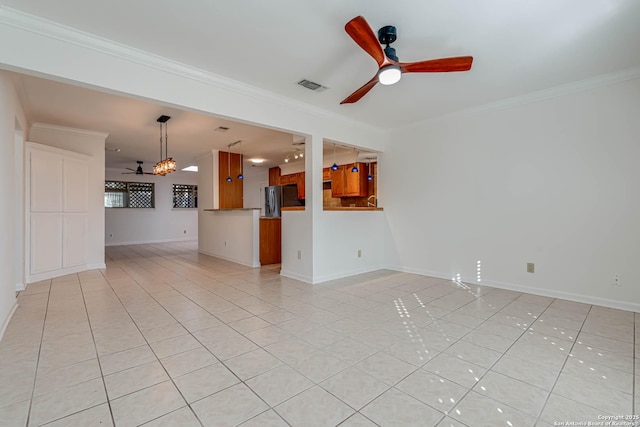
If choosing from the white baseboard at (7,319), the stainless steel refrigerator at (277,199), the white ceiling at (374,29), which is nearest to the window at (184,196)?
the stainless steel refrigerator at (277,199)

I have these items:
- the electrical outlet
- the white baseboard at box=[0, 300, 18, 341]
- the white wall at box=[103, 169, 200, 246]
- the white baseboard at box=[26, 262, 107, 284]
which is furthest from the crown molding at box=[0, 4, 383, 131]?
the white wall at box=[103, 169, 200, 246]

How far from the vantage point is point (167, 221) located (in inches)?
408

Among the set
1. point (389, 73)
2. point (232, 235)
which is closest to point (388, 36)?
point (389, 73)

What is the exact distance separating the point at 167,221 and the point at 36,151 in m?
6.28

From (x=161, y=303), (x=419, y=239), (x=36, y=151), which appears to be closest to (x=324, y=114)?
(x=419, y=239)

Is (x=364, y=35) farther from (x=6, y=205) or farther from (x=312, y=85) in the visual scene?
(x=6, y=205)

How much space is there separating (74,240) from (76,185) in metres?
0.95

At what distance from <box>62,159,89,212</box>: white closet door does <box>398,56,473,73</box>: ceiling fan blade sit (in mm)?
5515

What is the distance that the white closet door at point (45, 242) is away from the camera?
4.27 metres

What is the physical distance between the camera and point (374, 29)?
7.69ft

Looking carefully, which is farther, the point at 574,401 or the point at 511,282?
the point at 511,282

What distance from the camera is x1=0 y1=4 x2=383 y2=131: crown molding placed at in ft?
7.07

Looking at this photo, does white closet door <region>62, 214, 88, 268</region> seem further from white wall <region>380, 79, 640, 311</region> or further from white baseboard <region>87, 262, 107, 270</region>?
white wall <region>380, 79, 640, 311</region>

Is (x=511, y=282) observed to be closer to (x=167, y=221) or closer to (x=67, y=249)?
(x=67, y=249)
